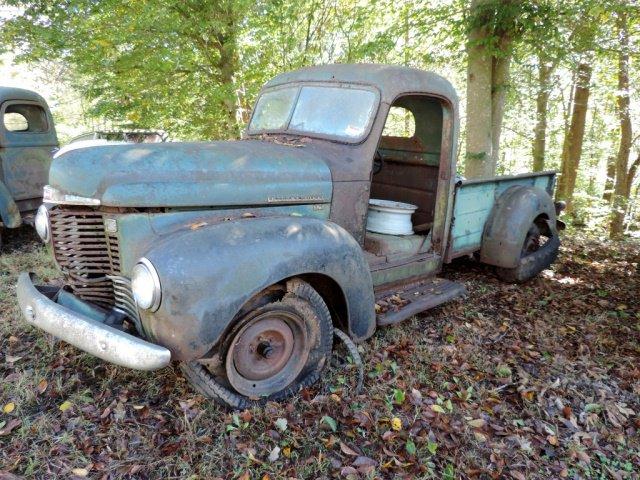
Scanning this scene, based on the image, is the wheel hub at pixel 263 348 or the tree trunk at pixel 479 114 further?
the tree trunk at pixel 479 114

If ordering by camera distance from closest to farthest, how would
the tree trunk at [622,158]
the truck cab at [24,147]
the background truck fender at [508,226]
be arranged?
the background truck fender at [508,226]
the truck cab at [24,147]
the tree trunk at [622,158]

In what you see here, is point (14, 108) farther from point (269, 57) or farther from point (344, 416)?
point (344, 416)

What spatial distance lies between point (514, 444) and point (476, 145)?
15.1ft

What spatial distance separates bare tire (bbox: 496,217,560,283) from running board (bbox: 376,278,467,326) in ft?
3.58

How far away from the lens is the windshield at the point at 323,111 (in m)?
3.32

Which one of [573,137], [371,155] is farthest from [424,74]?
[573,137]

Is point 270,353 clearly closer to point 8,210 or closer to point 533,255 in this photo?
point 533,255

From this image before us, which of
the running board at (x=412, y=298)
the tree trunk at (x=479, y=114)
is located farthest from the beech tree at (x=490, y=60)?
the running board at (x=412, y=298)

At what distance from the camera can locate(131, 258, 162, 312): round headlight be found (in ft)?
6.91

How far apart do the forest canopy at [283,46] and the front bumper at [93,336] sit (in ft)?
16.5

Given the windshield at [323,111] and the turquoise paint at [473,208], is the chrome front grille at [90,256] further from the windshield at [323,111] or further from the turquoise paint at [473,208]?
the turquoise paint at [473,208]

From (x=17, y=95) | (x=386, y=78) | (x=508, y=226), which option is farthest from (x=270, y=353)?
(x=17, y=95)

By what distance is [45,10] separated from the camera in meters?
6.94

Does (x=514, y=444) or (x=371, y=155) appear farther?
(x=371, y=155)
